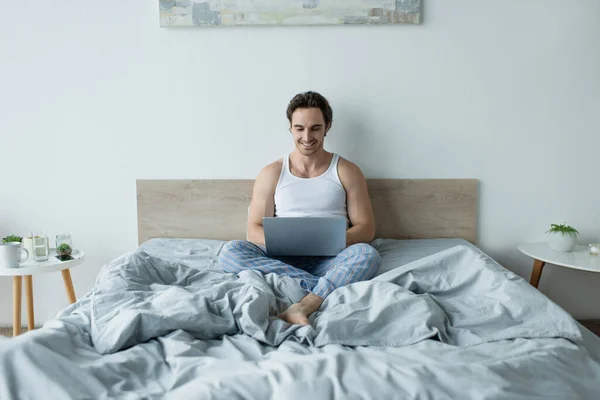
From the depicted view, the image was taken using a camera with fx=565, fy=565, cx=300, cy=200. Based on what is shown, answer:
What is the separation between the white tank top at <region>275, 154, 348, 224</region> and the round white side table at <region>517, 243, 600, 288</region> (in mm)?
777

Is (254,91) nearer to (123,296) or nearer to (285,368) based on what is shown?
(123,296)

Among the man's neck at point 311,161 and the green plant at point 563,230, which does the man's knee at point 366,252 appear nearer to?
the man's neck at point 311,161

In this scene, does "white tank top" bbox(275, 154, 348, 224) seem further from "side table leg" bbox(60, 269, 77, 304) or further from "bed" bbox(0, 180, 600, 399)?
"side table leg" bbox(60, 269, 77, 304)

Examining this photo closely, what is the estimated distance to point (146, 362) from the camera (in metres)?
1.19

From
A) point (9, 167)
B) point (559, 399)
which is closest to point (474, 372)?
point (559, 399)

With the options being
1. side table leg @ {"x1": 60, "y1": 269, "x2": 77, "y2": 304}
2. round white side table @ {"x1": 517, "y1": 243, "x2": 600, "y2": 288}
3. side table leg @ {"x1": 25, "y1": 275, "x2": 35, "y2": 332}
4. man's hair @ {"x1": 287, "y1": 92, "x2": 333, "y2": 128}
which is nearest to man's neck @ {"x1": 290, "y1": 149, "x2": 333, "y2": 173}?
man's hair @ {"x1": 287, "y1": 92, "x2": 333, "y2": 128}

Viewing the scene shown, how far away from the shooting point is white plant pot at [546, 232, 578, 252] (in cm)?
228

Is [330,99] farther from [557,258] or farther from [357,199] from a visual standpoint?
[557,258]

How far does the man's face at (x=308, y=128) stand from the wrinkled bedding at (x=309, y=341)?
696mm

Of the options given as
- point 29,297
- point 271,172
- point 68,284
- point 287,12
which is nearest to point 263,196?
point 271,172

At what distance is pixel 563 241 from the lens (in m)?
2.29

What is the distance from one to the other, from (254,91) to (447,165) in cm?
90

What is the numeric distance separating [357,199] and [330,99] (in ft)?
1.58

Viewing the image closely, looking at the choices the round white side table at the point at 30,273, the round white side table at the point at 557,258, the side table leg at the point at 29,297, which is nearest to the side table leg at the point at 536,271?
the round white side table at the point at 557,258
